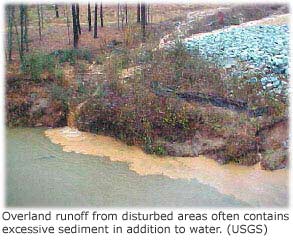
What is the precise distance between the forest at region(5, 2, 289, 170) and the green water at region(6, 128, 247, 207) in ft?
2.09

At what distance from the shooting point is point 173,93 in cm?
567

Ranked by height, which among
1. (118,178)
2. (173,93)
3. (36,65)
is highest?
(36,65)

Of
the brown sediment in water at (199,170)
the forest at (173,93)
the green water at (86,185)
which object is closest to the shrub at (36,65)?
the forest at (173,93)

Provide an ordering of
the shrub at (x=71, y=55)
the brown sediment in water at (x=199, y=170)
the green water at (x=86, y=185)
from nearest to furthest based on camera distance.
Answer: the green water at (x=86, y=185) → the brown sediment in water at (x=199, y=170) → the shrub at (x=71, y=55)

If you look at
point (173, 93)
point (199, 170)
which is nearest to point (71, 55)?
point (173, 93)

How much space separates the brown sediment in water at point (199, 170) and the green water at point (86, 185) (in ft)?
0.36

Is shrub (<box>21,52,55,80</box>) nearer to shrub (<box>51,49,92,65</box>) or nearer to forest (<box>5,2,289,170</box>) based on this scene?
forest (<box>5,2,289,170</box>)

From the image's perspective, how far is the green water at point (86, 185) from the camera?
3807 mm

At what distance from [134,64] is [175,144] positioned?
2.09 meters

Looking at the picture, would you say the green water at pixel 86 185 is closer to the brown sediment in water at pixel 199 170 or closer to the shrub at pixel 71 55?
the brown sediment in water at pixel 199 170

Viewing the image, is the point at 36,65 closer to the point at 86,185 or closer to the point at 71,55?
the point at 71,55

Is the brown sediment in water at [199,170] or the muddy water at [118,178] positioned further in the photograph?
the brown sediment in water at [199,170]

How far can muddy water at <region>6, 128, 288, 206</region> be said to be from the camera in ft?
12.7

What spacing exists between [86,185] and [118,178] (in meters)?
0.33
